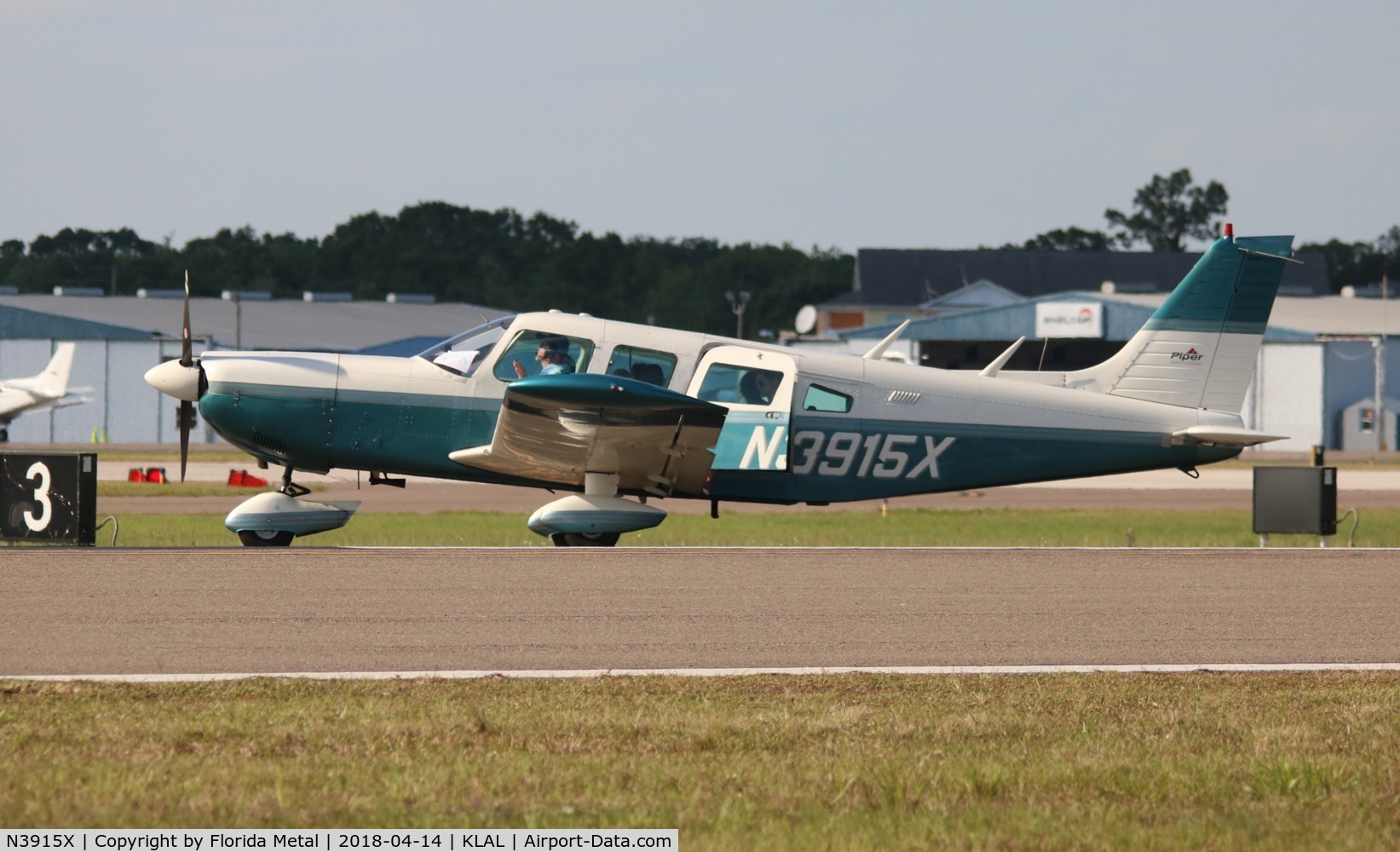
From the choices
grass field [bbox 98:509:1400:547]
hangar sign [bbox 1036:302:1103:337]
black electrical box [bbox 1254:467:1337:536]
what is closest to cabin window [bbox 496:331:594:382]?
grass field [bbox 98:509:1400:547]

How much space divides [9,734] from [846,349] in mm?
58497

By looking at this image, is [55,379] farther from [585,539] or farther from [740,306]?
[740,306]

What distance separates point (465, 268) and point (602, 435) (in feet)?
360

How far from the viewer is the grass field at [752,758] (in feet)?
17.6

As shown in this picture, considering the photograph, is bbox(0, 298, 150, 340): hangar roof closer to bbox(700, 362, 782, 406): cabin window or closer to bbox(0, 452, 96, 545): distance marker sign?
bbox(0, 452, 96, 545): distance marker sign

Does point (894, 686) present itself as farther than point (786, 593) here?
No

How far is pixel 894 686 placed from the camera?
26.1 feet

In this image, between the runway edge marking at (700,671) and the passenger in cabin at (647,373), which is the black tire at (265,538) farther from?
the runway edge marking at (700,671)

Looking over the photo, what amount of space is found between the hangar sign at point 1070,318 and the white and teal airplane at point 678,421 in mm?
47727

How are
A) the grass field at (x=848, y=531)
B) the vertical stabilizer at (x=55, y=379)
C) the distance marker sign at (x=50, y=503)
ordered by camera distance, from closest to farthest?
the distance marker sign at (x=50, y=503), the grass field at (x=848, y=531), the vertical stabilizer at (x=55, y=379)

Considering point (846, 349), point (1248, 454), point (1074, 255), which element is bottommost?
point (1248, 454)

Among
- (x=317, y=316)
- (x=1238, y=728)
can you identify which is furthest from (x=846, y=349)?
(x=1238, y=728)

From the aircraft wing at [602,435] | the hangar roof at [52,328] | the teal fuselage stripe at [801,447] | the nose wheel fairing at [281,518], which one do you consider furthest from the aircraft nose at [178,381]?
the hangar roof at [52,328]

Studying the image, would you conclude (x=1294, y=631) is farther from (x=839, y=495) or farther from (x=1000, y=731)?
(x=839, y=495)
